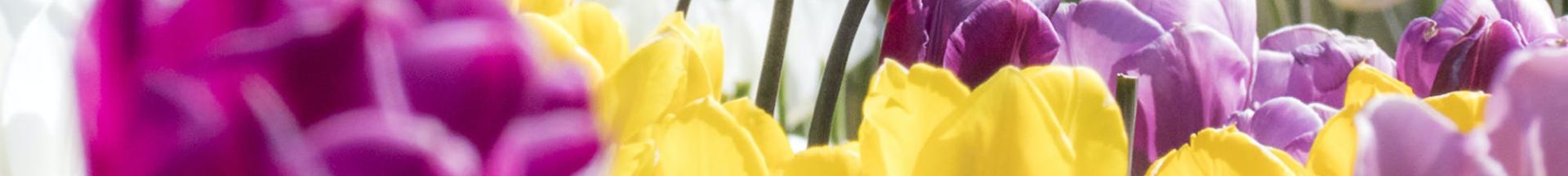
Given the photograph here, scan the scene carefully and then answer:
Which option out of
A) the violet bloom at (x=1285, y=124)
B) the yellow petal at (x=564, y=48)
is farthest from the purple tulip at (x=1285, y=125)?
the yellow petal at (x=564, y=48)

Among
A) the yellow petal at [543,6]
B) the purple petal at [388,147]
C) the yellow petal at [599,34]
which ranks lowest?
the purple petal at [388,147]

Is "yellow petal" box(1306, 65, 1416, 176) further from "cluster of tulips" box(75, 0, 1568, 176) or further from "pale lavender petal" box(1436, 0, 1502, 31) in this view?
"pale lavender petal" box(1436, 0, 1502, 31)

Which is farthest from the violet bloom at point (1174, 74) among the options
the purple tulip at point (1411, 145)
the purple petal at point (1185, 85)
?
the purple tulip at point (1411, 145)

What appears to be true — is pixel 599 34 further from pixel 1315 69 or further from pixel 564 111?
pixel 1315 69

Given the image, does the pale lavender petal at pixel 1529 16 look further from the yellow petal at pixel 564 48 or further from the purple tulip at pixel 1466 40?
the yellow petal at pixel 564 48

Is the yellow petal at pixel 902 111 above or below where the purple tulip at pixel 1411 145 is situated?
above

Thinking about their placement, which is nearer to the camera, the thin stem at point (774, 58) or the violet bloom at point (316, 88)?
the violet bloom at point (316, 88)

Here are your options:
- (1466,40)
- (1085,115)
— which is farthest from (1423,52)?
(1085,115)
